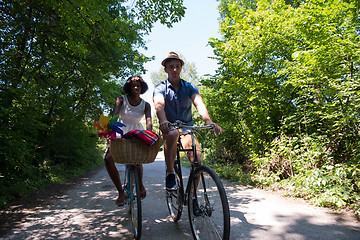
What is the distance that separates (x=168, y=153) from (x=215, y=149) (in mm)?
7056

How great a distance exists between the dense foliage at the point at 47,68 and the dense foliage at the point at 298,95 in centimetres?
269

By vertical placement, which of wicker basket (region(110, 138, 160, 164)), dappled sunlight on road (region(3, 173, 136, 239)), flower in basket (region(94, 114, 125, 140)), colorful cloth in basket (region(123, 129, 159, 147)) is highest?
flower in basket (region(94, 114, 125, 140))

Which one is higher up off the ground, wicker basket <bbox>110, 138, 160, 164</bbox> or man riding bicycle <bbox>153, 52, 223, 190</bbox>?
man riding bicycle <bbox>153, 52, 223, 190</bbox>

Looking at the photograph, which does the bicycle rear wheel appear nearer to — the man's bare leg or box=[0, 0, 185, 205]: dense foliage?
the man's bare leg

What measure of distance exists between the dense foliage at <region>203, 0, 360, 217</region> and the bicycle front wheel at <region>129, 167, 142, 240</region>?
3174 millimetres

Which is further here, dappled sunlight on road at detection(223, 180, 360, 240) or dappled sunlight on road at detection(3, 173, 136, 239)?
dappled sunlight on road at detection(3, 173, 136, 239)

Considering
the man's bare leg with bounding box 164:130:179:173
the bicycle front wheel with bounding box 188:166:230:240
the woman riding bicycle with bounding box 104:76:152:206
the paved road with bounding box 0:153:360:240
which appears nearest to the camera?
the bicycle front wheel with bounding box 188:166:230:240

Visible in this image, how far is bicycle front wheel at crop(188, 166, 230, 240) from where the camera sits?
7.00 feet

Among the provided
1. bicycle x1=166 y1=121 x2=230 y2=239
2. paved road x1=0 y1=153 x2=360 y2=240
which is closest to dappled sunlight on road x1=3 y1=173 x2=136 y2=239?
paved road x1=0 y1=153 x2=360 y2=240

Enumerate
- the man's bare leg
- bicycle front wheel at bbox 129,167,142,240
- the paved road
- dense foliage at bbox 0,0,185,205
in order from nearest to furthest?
bicycle front wheel at bbox 129,167,142,240 → the man's bare leg → the paved road → dense foliage at bbox 0,0,185,205

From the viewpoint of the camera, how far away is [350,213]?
3.55 meters

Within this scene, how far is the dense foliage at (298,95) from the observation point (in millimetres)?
4156

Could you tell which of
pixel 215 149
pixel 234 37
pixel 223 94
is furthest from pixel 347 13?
pixel 215 149

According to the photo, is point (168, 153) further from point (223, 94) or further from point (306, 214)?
point (223, 94)
